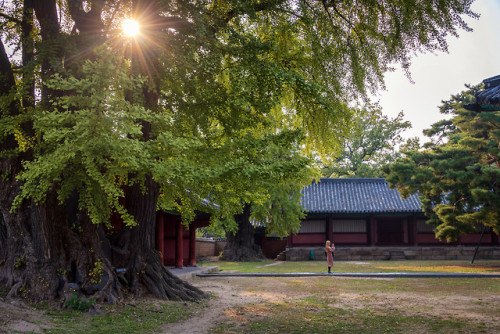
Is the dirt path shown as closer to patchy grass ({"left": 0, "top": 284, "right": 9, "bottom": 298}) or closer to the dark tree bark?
the dark tree bark

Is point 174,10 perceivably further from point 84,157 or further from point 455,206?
point 455,206

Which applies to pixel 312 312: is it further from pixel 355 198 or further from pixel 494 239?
pixel 494 239

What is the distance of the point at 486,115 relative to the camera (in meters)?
20.2

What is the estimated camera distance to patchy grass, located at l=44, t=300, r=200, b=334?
24.4 ft

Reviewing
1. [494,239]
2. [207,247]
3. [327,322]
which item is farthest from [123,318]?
[494,239]

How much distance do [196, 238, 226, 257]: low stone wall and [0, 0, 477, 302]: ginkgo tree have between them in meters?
23.0

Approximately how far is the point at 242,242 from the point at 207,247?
590cm

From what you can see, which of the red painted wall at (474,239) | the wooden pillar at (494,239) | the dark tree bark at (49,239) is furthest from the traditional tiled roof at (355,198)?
the dark tree bark at (49,239)

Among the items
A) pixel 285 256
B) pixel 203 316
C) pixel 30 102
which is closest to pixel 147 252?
pixel 203 316

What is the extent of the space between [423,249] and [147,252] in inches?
1050

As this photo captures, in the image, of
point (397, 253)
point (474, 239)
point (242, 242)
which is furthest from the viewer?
point (474, 239)

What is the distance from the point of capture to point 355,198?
3578cm

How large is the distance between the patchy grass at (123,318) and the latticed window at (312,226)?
85.8 ft

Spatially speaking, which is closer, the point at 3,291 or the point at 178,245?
the point at 3,291
